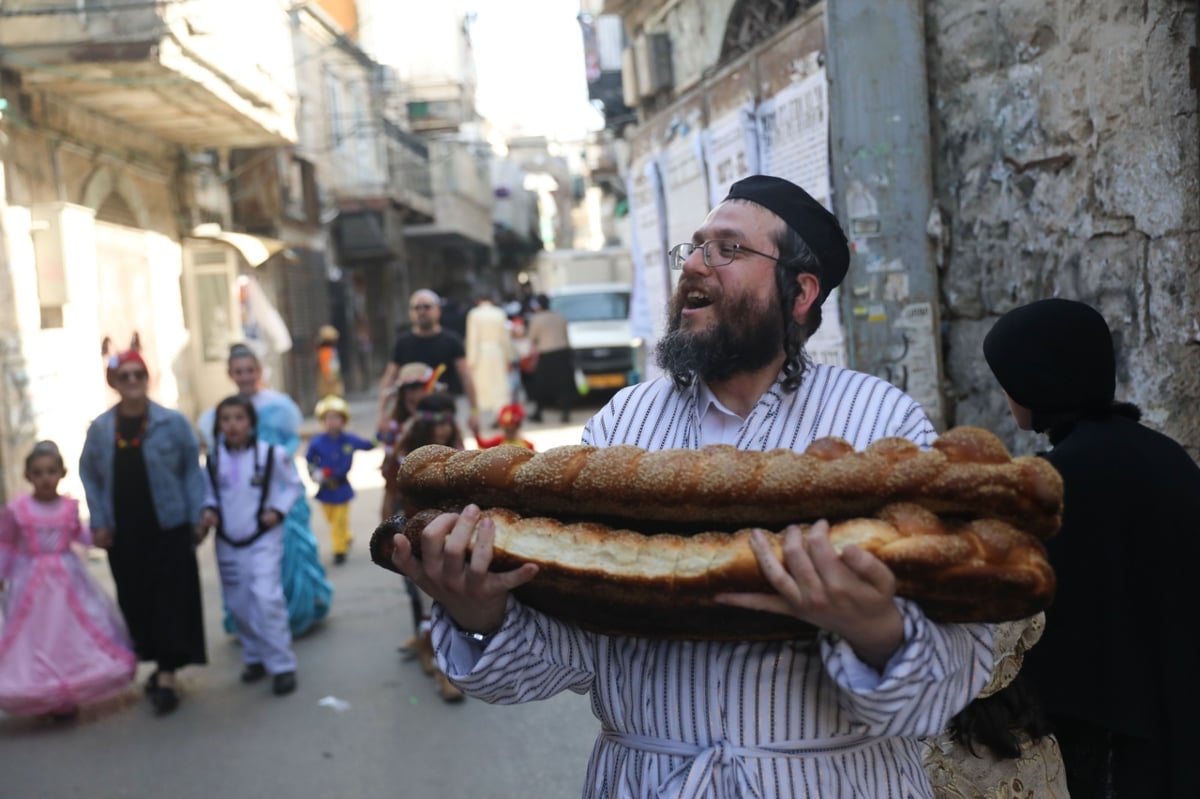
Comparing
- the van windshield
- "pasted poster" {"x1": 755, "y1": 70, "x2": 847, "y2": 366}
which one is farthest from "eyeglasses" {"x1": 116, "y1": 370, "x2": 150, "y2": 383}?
the van windshield

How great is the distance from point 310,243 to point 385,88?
12850mm

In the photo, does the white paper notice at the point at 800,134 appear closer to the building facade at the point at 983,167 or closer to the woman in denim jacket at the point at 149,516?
the building facade at the point at 983,167

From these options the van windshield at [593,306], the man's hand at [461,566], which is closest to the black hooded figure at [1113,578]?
the man's hand at [461,566]

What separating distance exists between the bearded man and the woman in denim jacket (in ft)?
13.7

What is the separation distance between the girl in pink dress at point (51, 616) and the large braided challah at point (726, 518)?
453 centimetres

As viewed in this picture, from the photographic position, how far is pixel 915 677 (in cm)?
158

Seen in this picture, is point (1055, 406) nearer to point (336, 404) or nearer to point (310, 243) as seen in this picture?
point (336, 404)

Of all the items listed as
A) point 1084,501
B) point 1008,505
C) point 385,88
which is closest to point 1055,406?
point 1084,501

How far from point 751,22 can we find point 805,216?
5.36m

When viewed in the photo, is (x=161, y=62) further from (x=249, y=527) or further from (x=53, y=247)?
(x=249, y=527)

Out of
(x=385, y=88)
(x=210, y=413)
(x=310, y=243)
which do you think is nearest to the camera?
(x=210, y=413)

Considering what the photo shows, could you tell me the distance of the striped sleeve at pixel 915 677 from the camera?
157 centimetres

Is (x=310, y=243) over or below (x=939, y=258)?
over

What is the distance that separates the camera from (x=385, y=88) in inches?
1419
